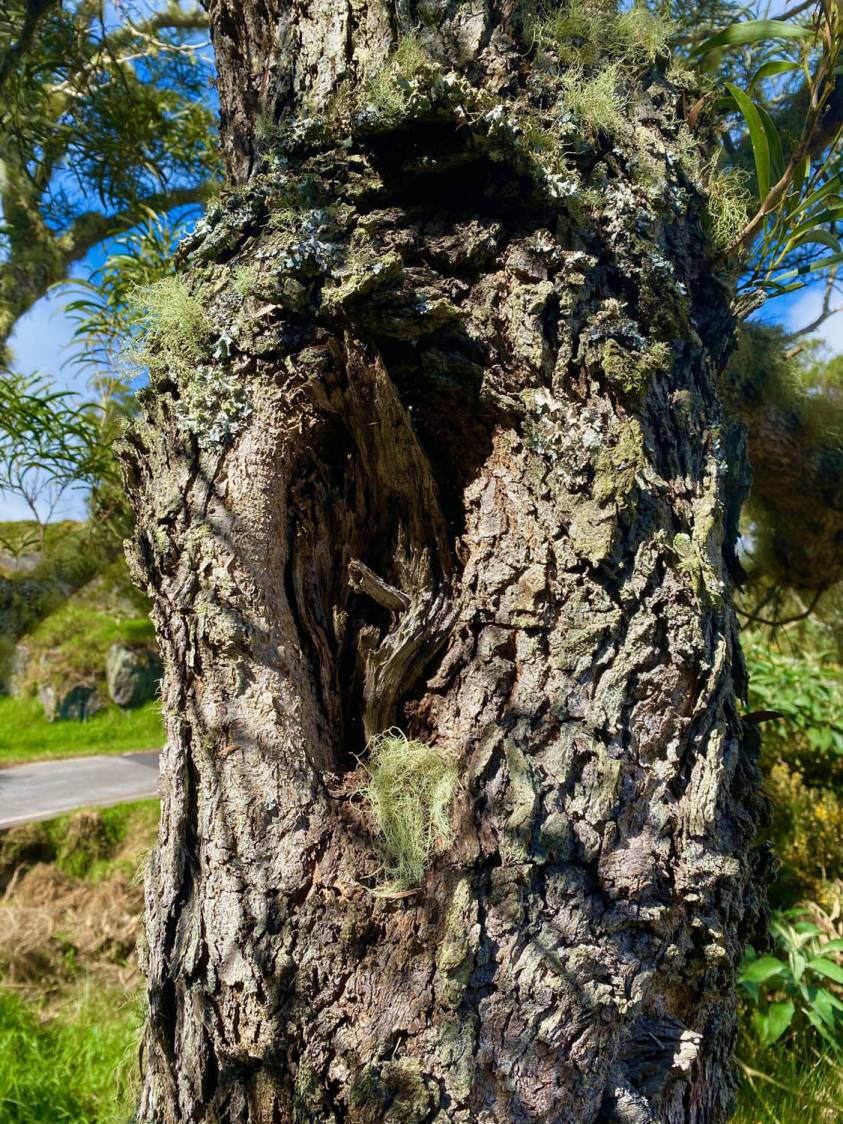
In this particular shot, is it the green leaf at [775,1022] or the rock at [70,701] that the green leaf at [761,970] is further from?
the rock at [70,701]

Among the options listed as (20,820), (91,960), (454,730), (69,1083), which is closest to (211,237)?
(454,730)

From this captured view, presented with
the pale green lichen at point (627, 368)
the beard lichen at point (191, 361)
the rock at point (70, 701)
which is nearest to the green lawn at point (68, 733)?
the rock at point (70, 701)

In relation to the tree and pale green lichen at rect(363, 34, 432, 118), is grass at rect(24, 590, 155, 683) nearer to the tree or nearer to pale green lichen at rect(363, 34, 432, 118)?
the tree

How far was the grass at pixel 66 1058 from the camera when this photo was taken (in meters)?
2.54

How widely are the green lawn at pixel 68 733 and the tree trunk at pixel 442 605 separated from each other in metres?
8.65

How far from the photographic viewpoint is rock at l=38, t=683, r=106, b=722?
1081cm

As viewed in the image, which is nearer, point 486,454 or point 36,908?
point 486,454

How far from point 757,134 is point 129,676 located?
11133 mm

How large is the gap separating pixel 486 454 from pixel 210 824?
2.89 feet

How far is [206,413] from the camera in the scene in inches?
57.2

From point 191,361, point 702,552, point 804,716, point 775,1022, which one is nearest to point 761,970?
point 775,1022

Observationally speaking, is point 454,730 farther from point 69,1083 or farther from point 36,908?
point 36,908

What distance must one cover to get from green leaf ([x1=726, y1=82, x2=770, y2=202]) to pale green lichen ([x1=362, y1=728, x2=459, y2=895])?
62.7 inches

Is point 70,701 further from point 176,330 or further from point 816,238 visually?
point 816,238
